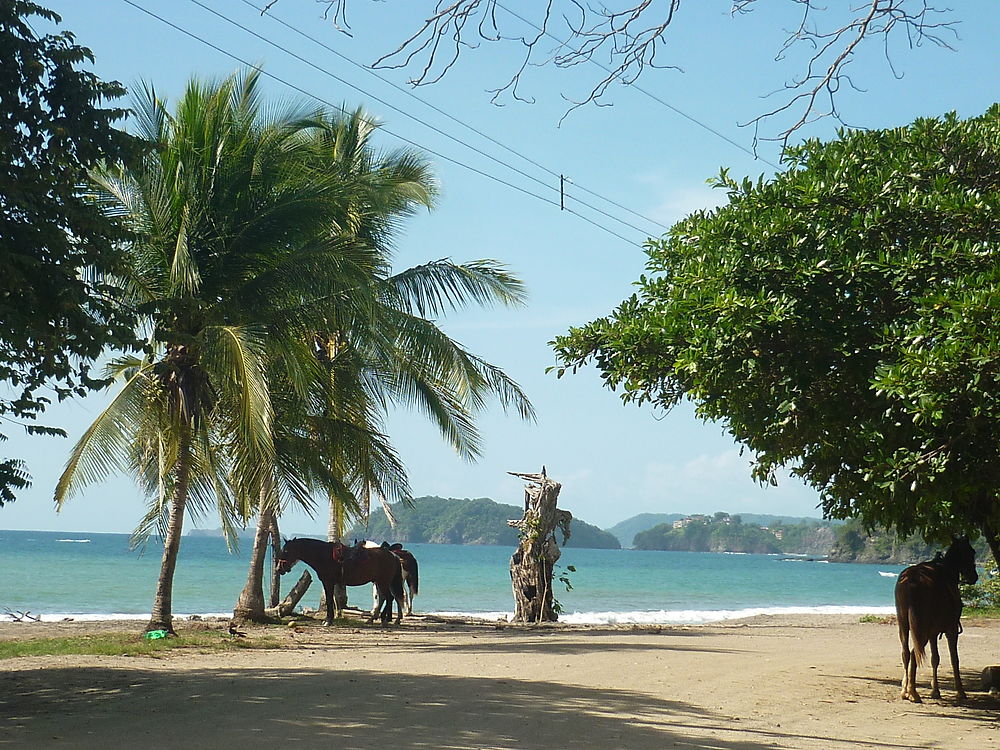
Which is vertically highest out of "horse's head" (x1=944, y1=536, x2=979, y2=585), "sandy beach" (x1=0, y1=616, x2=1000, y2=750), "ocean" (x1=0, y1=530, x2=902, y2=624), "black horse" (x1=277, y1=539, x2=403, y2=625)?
"horse's head" (x1=944, y1=536, x2=979, y2=585)

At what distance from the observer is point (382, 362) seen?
57.9 ft

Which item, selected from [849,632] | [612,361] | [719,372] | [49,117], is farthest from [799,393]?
[849,632]

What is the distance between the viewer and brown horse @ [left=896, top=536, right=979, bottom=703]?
30.4ft

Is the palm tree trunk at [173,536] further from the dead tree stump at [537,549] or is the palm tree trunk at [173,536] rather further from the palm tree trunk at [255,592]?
the dead tree stump at [537,549]

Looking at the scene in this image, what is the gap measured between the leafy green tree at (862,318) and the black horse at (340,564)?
32.8ft

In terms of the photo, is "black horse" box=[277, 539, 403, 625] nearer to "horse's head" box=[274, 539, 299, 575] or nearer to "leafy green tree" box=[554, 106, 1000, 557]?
"horse's head" box=[274, 539, 299, 575]

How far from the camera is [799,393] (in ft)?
25.9

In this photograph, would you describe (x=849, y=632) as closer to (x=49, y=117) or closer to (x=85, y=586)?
(x=49, y=117)

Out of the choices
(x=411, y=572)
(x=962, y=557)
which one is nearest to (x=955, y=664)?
(x=962, y=557)

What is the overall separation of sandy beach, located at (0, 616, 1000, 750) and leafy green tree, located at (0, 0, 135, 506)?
2.34 m

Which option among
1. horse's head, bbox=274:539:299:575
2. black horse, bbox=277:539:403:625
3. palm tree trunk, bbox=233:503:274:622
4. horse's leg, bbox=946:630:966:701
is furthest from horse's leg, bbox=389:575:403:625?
horse's leg, bbox=946:630:966:701

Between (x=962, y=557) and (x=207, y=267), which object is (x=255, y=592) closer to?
(x=207, y=267)

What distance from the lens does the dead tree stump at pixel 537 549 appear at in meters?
18.9

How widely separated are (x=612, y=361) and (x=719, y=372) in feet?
4.99
